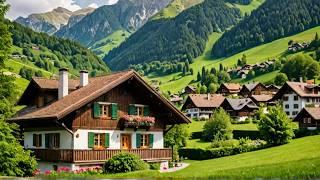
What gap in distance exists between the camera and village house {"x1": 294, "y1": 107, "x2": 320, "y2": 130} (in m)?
77.6

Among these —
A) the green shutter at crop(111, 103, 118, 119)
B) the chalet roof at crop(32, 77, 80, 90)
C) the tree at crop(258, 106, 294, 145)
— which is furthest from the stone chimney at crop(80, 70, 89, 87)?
the tree at crop(258, 106, 294, 145)

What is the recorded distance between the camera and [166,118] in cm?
4275

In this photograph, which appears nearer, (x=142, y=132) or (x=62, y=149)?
(x=62, y=149)

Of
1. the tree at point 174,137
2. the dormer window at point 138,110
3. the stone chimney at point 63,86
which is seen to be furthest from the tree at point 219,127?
the stone chimney at point 63,86

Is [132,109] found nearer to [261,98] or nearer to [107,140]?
[107,140]

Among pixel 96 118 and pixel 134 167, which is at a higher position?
pixel 96 118

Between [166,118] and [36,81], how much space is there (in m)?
11.2

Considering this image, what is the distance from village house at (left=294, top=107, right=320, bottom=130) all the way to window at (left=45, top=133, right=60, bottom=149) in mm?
49206

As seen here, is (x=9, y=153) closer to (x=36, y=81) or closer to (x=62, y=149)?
(x=62, y=149)

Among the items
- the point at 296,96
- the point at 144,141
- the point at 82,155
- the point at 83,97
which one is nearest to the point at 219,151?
the point at 144,141

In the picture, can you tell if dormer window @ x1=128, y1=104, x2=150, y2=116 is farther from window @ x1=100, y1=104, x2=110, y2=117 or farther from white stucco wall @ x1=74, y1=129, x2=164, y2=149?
window @ x1=100, y1=104, x2=110, y2=117

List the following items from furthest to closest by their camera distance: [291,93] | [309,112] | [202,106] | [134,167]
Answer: [202,106] < [291,93] < [309,112] < [134,167]

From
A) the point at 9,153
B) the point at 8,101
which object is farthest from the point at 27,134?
the point at 9,153

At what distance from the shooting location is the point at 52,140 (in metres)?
37.9
